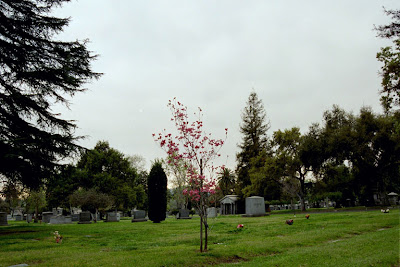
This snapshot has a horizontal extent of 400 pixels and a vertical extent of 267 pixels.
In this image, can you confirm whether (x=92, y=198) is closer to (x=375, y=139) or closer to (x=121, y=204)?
(x=121, y=204)

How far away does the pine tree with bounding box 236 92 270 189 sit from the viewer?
5397cm

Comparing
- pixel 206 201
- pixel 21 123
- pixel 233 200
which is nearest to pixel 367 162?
pixel 233 200

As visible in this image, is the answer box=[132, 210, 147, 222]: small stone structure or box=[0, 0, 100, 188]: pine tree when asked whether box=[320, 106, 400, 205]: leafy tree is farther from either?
box=[0, 0, 100, 188]: pine tree

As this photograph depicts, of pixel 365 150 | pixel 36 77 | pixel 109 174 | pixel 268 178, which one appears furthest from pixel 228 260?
pixel 109 174

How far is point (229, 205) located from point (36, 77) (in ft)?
125

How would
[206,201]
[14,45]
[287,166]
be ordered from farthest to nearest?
[287,166], [14,45], [206,201]

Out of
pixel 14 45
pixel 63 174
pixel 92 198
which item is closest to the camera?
pixel 14 45

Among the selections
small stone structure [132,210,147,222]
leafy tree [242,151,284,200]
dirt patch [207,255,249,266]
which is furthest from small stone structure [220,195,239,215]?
dirt patch [207,255,249,266]

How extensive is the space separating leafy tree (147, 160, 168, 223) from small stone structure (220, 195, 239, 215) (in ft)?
68.3

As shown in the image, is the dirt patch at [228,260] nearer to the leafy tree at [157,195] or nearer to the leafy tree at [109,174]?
the leafy tree at [157,195]

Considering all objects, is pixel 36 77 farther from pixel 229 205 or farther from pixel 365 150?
pixel 229 205

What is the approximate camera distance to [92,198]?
34.2 m

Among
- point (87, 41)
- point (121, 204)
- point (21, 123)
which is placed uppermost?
point (87, 41)

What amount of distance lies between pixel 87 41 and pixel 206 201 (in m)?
14.5
